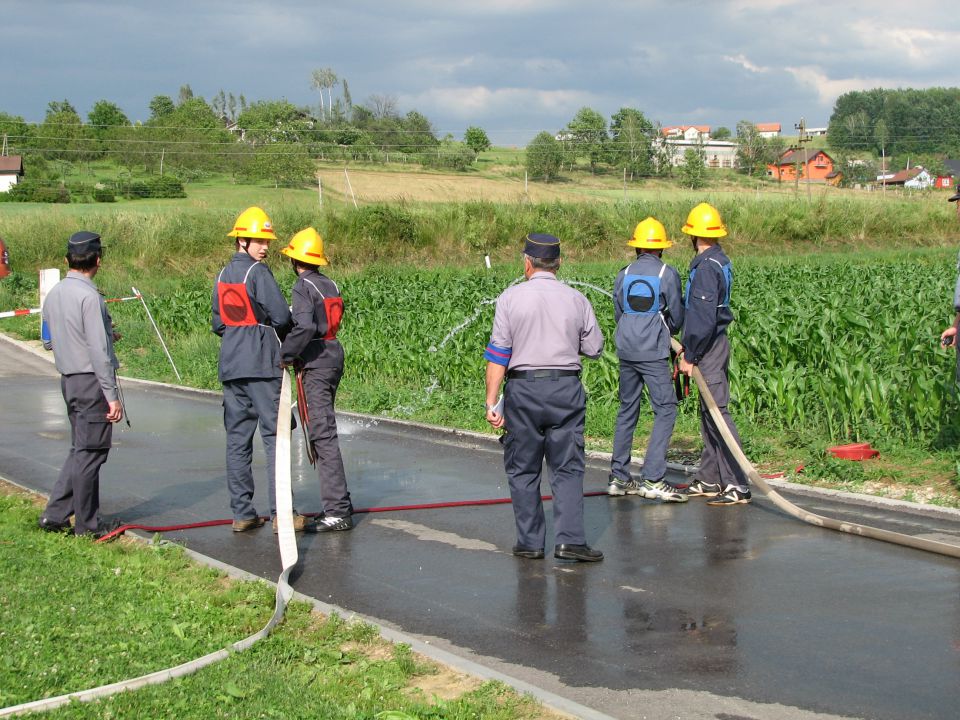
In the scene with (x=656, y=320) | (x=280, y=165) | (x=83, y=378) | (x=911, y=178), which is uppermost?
(x=911, y=178)

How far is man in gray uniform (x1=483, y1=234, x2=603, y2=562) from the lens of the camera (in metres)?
7.20

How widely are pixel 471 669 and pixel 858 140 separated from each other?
466 ft

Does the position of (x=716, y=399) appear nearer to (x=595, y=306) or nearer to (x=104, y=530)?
(x=104, y=530)

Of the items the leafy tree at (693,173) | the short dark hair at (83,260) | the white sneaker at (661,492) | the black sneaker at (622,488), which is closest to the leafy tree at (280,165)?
the leafy tree at (693,173)

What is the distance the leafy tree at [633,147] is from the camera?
248ft

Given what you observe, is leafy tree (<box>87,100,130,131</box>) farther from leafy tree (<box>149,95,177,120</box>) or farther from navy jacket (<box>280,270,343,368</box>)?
navy jacket (<box>280,270,343,368</box>)

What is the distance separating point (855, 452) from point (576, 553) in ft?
13.1

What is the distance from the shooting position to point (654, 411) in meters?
9.34

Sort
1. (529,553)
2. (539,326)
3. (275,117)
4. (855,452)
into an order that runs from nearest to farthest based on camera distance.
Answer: (539,326) < (529,553) < (855,452) < (275,117)

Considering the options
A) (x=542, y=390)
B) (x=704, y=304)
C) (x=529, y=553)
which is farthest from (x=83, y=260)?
(x=704, y=304)

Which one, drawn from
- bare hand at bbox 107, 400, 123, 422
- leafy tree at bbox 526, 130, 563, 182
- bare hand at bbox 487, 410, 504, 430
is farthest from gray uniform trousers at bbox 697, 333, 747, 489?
leafy tree at bbox 526, 130, 563, 182

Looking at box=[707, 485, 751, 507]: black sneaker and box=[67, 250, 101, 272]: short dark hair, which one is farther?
box=[707, 485, 751, 507]: black sneaker

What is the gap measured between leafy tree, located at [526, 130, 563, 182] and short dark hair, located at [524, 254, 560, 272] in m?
67.7

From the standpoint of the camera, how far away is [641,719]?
4695mm
